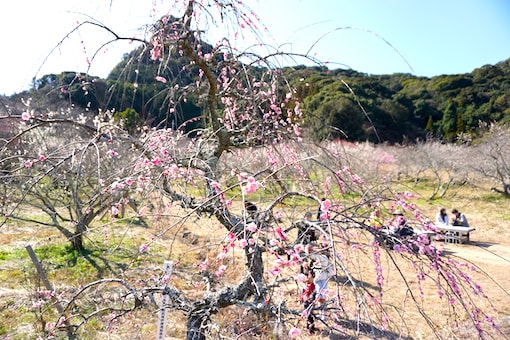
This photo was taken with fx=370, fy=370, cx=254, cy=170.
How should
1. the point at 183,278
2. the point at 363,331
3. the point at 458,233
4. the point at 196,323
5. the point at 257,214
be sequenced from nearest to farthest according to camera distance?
the point at 257,214 → the point at 196,323 → the point at 363,331 → the point at 183,278 → the point at 458,233

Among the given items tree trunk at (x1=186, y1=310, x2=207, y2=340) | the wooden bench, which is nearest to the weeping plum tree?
tree trunk at (x1=186, y1=310, x2=207, y2=340)

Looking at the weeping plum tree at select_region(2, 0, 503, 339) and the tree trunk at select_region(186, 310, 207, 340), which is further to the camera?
the tree trunk at select_region(186, 310, 207, 340)

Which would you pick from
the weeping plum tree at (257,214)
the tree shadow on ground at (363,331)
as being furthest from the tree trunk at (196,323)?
the tree shadow on ground at (363,331)

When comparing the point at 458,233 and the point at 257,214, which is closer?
the point at 257,214

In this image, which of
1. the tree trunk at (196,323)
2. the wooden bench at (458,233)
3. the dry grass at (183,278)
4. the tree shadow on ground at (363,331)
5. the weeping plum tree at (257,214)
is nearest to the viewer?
the tree shadow on ground at (363,331)

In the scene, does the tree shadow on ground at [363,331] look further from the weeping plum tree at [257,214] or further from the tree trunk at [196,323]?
the tree trunk at [196,323]

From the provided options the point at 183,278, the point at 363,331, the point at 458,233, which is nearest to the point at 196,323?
the point at 363,331

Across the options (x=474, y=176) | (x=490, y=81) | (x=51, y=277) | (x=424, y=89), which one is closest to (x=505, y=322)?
(x=51, y=277)

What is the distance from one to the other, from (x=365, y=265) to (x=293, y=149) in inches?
190

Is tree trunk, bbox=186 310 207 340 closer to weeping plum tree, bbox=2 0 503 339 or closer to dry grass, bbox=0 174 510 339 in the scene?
weeping plum tree, bbox=2 0 503 339

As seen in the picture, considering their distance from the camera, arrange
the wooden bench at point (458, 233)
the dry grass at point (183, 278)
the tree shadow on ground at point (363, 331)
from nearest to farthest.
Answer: the tree shadow on ground at point (363, 331), the dry grass at point (183, 278), the wooden bench at point (458, 233)

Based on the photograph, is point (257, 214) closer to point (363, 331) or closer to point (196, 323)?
point (196, 323)

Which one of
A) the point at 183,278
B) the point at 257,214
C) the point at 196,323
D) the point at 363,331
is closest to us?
the point at 257,214

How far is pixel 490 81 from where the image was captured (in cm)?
2630
